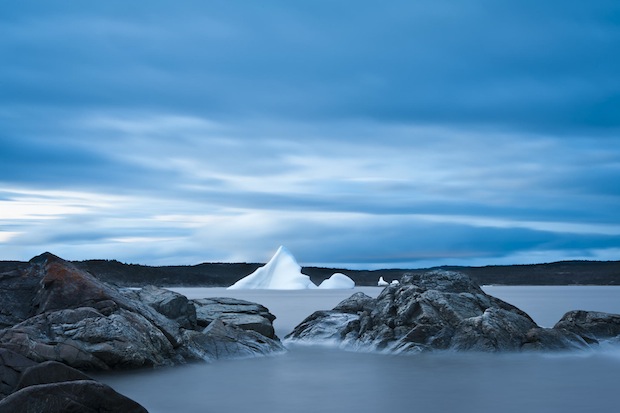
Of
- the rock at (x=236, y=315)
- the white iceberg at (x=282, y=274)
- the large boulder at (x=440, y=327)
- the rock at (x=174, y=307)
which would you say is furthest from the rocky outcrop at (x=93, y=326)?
the white iceberg at (x=282, y=274)

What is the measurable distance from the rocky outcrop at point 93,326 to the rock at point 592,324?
8.32m

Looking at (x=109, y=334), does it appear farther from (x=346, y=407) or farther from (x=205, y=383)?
(x=346, y=407)

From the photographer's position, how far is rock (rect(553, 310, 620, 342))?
20406 mm

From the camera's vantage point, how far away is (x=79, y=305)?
16062 mm

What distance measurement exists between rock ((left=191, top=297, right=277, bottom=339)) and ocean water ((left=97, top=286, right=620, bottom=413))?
10.6 ft

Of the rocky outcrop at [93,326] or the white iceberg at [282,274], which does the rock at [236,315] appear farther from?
the white iceberg at [282,274]

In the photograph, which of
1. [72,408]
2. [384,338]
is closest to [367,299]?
[384,338]

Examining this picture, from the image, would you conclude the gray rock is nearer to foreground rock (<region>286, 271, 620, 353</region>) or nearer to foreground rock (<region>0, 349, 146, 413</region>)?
foreground rock (<region>286, 271, 620, 353</region>)

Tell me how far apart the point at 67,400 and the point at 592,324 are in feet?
54.4

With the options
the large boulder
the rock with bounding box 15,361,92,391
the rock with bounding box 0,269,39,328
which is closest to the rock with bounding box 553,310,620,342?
the large boulder

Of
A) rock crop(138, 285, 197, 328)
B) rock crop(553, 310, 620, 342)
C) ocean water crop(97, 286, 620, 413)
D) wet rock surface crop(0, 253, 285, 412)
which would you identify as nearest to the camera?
ocean water crop(97, 286, 620, 413)

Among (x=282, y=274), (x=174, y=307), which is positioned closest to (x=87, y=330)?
(x=174, y=307)

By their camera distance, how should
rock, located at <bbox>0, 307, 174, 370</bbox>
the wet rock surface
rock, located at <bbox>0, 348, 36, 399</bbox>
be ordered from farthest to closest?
rock, located at <bbox>0, 307, 174, 370</bbox>, the wet rock surface, rock, located at <bbox>0, 348, 36, 399</bbox>

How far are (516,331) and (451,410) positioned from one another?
748 centimetres
